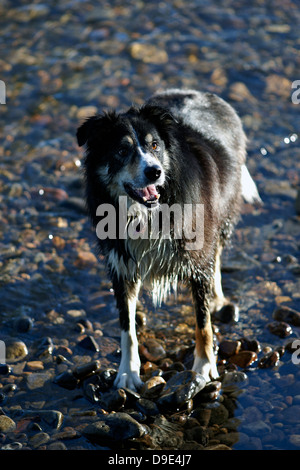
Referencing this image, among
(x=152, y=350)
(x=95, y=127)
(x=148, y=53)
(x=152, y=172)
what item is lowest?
(x=152, y=350)

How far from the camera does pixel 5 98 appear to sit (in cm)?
948

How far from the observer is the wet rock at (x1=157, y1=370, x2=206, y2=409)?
4805 millimetres

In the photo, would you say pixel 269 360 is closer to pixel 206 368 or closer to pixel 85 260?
pixel 206 368

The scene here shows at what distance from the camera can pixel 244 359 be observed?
530 cm

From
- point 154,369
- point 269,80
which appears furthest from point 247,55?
point 154,369

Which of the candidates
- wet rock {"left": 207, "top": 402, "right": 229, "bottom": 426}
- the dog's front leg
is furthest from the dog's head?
wet rock {"left": 207, "top": 402, "right": 229, "bottom": 426}

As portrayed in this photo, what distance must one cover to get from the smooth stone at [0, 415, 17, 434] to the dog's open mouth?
1.83 meters

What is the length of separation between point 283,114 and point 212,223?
4.36 m

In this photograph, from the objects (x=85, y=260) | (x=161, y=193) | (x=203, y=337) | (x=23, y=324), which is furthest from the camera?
(x=85, y=260)

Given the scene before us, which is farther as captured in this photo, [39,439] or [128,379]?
[128,379]

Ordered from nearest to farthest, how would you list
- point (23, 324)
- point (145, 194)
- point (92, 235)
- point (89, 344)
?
point (145, 194)
point (89, 344)
point (23, 324)
point (92, 235)

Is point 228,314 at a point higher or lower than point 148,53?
lower

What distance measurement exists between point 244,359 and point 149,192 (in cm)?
166

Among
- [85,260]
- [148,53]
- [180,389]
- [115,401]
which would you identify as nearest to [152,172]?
[180,389]
